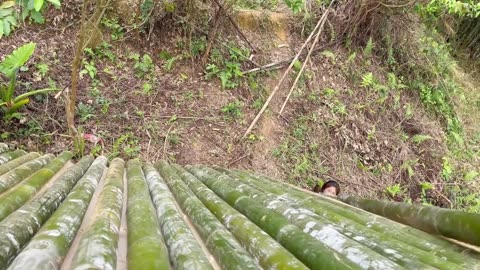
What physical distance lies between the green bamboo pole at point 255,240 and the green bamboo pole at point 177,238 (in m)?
0.25

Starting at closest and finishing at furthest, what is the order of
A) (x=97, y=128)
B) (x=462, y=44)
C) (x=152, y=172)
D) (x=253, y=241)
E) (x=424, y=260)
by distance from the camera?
(x=424, y=260) → (x=253, y=241) → (x=152, y=172) → (x=97, y=128) → (x=462, y=44)

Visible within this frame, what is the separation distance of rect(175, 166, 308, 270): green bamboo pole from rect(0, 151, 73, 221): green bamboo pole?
1.17 metres

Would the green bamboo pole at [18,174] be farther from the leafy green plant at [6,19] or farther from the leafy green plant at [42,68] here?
the leafy green plant at [42,68]

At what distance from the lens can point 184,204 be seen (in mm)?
2904

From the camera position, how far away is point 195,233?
7.84ft

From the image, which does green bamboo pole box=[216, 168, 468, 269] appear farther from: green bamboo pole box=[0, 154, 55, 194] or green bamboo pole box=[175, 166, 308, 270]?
green bamboo pole box=[0, 154, 55, 194]

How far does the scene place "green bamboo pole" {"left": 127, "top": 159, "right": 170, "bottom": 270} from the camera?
5.50 ft

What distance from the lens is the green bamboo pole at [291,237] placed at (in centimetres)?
173

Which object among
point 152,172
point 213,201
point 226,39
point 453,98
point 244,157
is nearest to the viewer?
point 213,201

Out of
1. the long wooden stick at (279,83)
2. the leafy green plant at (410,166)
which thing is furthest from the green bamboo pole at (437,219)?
the leafy green plant at (410,166)

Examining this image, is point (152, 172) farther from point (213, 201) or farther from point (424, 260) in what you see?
point (424, 260)

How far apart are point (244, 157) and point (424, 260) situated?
5143mm

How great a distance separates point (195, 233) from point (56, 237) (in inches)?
30.9

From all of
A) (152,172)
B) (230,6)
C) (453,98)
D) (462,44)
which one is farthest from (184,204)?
(462,44)
